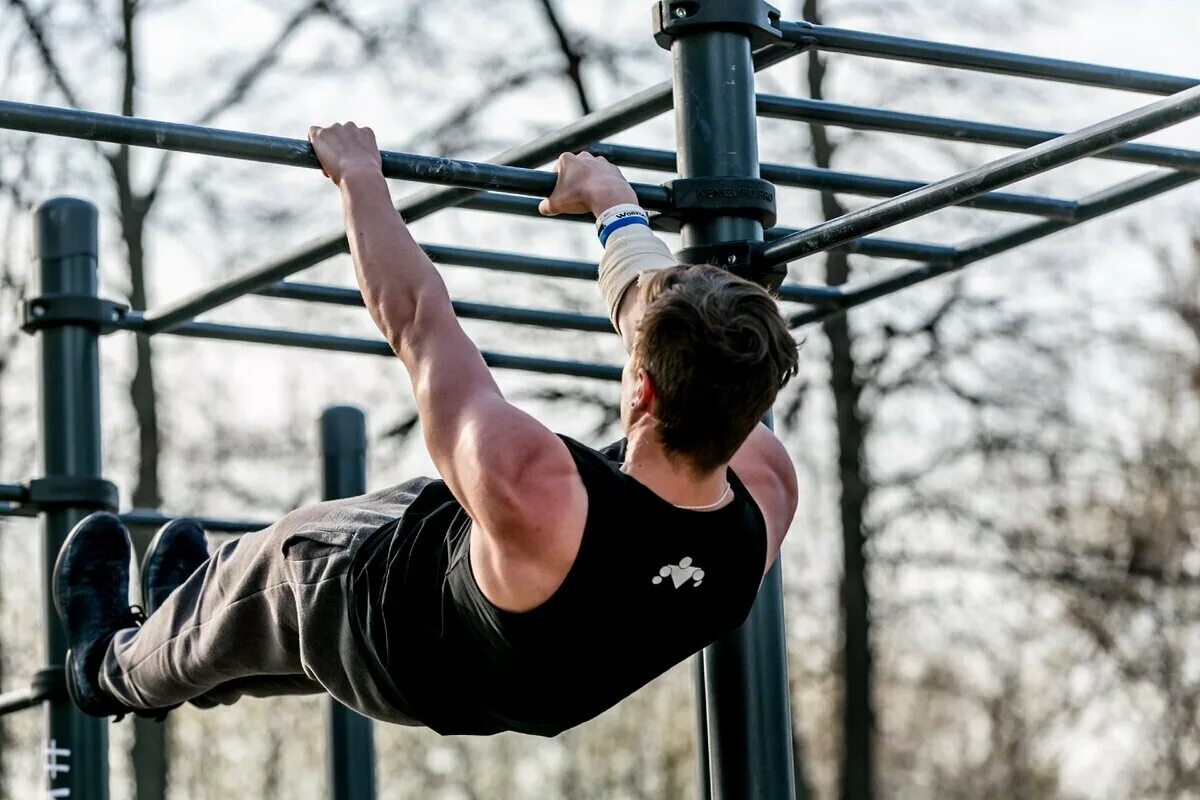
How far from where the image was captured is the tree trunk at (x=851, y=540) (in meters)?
10.8

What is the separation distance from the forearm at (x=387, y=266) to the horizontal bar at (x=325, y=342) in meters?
1.42

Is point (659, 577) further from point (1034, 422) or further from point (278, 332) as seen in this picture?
point (1034, 422)

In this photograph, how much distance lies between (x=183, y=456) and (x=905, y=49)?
9.16m

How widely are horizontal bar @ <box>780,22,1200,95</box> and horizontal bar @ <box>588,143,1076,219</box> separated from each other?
22 centimetres

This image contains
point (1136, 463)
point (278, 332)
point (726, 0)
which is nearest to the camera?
point (726, 0)

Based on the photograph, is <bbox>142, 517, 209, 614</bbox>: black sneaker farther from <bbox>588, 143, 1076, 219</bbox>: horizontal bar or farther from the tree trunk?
the tree trunk

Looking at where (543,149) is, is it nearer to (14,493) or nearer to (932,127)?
(932,127)

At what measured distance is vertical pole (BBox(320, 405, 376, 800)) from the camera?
4.36 meters

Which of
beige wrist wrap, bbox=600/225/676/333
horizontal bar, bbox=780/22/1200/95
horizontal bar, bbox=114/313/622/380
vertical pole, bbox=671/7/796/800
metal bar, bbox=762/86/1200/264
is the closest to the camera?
metal bar, bbox=762/86/1200/264

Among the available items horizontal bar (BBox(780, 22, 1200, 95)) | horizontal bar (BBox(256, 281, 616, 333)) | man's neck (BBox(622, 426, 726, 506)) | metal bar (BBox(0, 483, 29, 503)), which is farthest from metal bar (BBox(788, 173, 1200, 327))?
metal bar (BBox(0, 483, 29, 503))

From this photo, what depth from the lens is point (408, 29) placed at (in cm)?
1110

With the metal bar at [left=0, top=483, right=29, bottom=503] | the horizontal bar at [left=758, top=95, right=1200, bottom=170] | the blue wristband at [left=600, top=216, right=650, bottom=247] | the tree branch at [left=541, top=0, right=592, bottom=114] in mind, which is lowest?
the metal bar at [left=0, top=483, right=29, bottom=503]

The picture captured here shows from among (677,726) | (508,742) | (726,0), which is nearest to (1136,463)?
(677,726)

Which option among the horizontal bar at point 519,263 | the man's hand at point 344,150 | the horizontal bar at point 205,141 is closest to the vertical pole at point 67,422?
the horizontal bar at point 519,263
